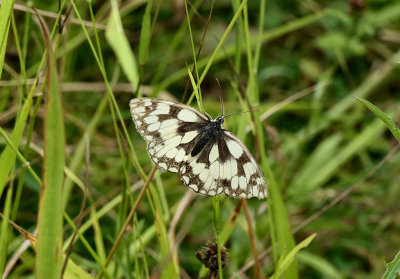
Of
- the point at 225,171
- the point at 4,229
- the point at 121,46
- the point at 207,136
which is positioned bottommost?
the point at 4,229

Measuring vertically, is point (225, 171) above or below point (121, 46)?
below

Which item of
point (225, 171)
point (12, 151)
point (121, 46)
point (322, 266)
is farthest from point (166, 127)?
point (322, 266)

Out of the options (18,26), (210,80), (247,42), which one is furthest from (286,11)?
(247,42)

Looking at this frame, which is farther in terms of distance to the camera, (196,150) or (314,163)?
(314,163)

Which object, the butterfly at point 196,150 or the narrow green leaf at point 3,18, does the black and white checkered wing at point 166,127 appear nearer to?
the butterfly at point 196,150

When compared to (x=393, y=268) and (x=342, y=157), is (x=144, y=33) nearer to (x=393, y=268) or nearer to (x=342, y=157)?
(x=393, y=268)

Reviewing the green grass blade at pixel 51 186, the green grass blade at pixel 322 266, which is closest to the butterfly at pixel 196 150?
the green grass blade at pixel 51 186

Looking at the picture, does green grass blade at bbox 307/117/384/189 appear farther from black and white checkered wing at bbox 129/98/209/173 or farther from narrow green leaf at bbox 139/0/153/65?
narrow green leaf at bbox 139/0/153/65
